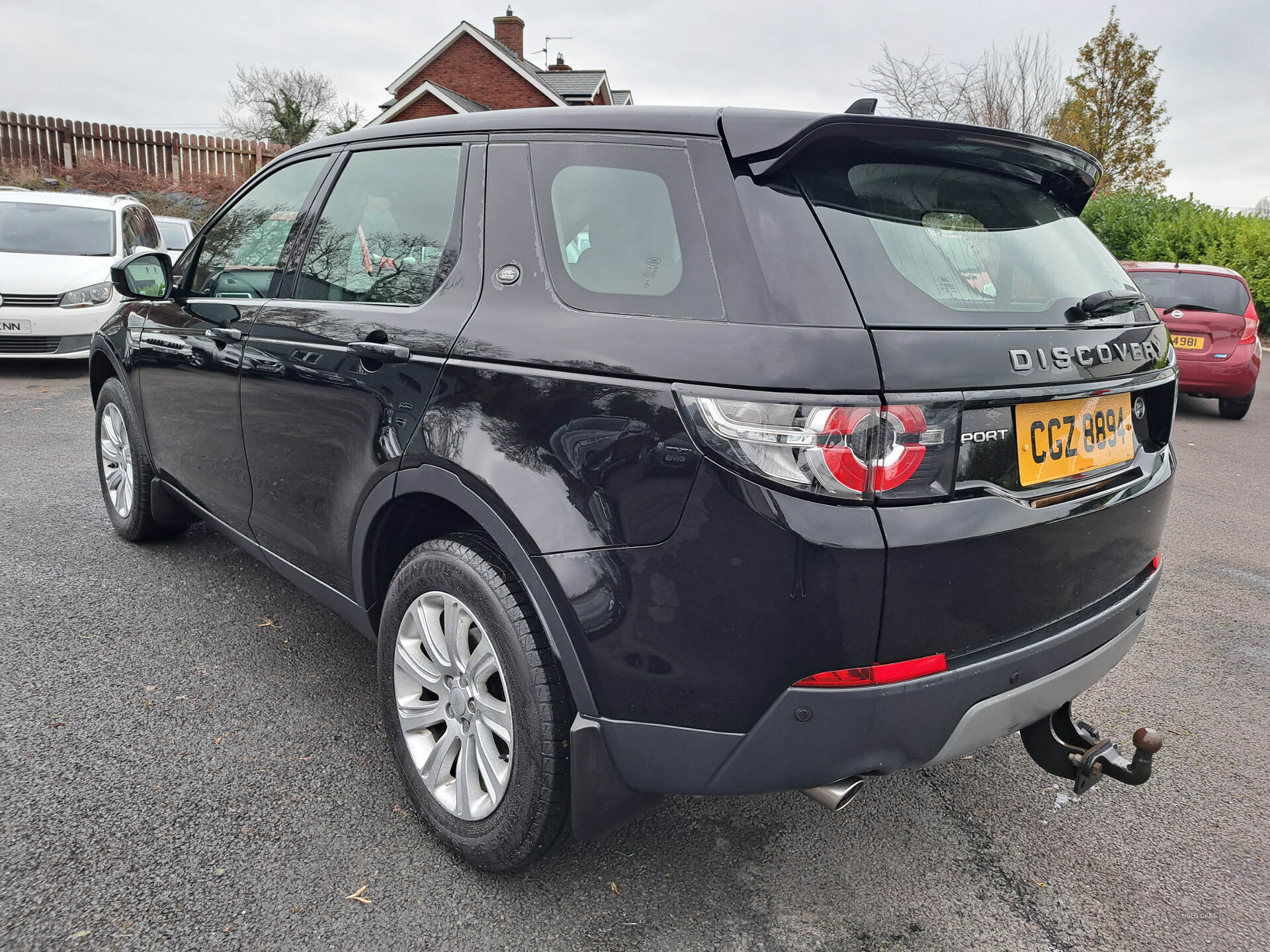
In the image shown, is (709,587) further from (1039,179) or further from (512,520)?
(1039,179)

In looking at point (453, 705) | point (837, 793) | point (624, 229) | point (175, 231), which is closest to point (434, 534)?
point (453, 705)

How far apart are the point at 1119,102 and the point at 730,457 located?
1269 inches

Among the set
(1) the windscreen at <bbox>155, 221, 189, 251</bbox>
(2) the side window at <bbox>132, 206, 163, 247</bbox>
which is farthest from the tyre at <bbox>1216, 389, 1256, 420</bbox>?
(1) the windscreen at <bbox>155, 221, 189, 251</bbox>

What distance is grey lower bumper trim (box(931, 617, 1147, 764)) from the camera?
182 centimetres

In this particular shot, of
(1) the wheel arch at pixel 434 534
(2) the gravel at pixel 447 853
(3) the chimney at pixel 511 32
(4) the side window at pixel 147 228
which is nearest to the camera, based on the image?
(1) the wheel arch at pixel 434 534

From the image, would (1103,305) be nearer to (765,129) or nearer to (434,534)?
(765,129)

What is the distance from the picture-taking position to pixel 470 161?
2389 mm

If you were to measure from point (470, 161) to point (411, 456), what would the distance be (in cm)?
80

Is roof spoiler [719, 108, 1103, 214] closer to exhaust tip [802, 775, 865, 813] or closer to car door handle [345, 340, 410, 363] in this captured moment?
car door handle [345, 340, 410, 363]

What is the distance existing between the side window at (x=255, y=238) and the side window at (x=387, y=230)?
0.71 feet

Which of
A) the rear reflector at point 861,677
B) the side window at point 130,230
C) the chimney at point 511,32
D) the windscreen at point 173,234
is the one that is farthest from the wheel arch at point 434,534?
the chimney at point 511,32

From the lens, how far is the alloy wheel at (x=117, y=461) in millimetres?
4207

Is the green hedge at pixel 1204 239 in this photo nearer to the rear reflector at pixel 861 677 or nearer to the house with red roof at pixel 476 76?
the rear reflector at pixel 861 677

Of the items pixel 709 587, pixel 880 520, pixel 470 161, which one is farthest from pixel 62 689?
pixel 880 520
